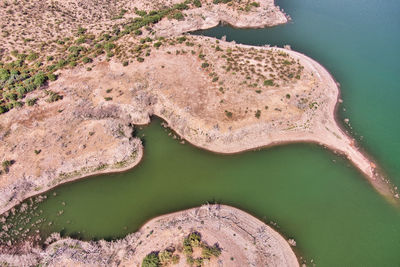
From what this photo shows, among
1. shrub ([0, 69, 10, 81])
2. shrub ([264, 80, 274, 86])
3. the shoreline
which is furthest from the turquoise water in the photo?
shrub ([0, 69, 10, 81])

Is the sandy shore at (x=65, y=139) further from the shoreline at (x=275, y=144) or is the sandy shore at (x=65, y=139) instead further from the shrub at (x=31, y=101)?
the shrub at (x=31, y=101)

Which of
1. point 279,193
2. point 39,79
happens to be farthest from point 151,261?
point 39,79

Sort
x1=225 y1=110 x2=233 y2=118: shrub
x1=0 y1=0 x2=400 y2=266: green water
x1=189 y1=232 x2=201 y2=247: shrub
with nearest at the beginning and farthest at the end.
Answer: x1=189 y1=232 x2=201 y2=247: shrub
x1=0 y1=0 x2=400 y2=266: green water
x1=225 y1=110 x2=233 y2=118: shrub

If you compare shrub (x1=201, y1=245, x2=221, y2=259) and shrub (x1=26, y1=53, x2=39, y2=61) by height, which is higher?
shrub (x1=26, y1=53, x2=39, y2=61)

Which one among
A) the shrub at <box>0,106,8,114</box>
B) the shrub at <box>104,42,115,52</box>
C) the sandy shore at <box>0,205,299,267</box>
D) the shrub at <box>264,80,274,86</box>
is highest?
the shrub at <box>104,42,115,52</box>

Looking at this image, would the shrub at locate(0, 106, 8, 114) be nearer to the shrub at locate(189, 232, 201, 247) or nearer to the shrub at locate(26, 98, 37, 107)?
the shrub at locate(26, 98, 37, 107)

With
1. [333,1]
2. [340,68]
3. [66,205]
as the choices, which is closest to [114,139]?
[66,205]
